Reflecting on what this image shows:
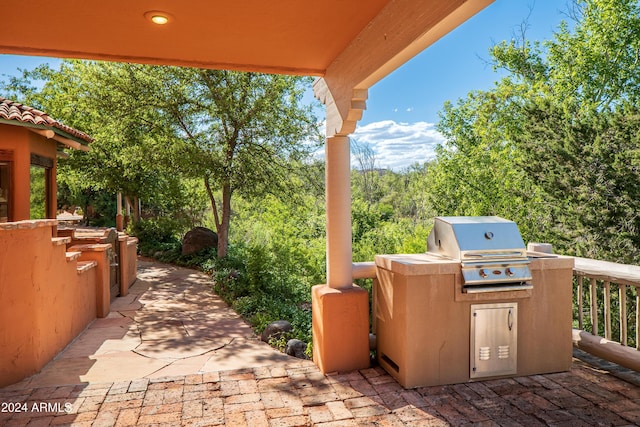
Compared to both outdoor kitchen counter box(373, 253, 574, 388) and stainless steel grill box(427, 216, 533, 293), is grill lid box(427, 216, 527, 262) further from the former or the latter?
outdoor kitchen counter box(373, 253, 574, 388)

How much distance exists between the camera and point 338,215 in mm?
3799

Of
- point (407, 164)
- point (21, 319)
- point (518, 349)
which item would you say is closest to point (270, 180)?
point (21, 319)

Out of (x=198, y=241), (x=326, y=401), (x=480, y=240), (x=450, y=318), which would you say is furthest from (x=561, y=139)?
(x=326, y=401)

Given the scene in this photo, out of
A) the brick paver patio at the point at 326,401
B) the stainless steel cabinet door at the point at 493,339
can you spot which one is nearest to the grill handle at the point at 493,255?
the stainless steel cabinet door at the point at 493,339

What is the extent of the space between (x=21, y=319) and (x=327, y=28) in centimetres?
334

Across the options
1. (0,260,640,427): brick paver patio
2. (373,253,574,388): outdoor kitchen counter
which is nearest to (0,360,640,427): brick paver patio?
(0,260,640,427): brick paver patio

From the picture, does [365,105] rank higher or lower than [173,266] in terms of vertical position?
higher

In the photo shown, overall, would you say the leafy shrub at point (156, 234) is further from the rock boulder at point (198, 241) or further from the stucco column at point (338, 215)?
the stucco column at point (338, 215)

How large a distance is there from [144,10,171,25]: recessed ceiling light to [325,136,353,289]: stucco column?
159cm

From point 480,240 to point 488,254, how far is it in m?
0.12

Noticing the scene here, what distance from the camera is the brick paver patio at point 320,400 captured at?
2.79 meters

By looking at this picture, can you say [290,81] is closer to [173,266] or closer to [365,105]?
[173,266]

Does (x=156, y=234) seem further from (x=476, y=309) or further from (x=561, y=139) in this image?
(x=476, y=309)

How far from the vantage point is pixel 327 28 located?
9.70 ft
